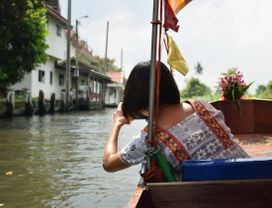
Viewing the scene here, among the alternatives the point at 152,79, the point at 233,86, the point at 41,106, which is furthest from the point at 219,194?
the point at 41,106

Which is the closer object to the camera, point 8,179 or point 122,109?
point 122,109

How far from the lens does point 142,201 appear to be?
2.38m

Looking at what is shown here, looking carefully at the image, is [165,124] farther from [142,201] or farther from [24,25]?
[24,25]

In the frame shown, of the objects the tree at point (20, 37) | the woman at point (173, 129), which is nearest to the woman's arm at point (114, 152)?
the woman at point (173, 129)

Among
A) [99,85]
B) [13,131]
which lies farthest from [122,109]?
[99,85]

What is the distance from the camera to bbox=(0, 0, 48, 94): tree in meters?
19.2

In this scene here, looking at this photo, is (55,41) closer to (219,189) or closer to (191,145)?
(191,145)

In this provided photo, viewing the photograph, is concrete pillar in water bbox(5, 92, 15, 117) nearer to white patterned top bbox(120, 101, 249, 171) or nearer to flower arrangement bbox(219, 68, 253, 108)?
flower arrangement bbox(219, 68, 253, 108)

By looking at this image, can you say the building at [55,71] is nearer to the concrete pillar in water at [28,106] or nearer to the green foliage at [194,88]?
the concrete pillar in water at [28,106]

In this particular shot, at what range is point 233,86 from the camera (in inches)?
268

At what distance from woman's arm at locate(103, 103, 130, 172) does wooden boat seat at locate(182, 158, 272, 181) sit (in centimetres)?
46

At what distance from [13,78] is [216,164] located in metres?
18.9

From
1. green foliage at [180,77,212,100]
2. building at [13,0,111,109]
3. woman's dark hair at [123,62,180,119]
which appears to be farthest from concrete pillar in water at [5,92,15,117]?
green foliage at [180,77,212,100]

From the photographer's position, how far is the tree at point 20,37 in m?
19.2
